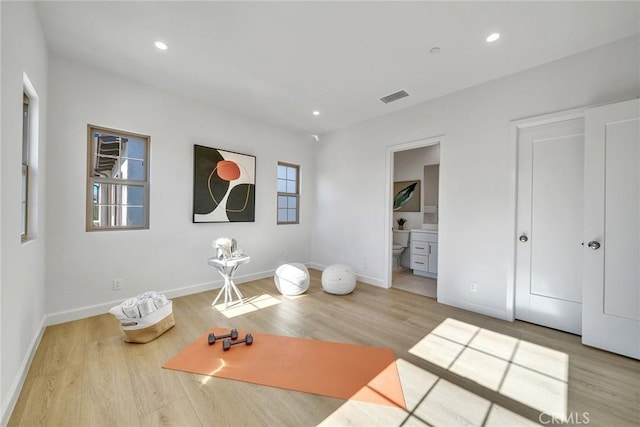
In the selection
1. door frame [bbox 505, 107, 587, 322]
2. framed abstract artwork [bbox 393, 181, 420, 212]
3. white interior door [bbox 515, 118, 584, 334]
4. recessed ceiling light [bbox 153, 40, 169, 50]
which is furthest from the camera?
framed abstract artwork [bbox 393, 181, 420, 212]

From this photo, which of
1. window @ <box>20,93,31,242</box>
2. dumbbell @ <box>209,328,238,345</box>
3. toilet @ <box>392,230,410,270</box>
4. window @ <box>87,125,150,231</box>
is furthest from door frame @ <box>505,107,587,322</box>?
window @ <box>20,93,31,242</box>

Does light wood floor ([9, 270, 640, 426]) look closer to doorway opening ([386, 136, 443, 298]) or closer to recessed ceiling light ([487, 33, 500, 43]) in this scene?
doorway opening ([386, 136, 443, 298])

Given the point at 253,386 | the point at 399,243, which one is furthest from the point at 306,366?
the point at 399,243

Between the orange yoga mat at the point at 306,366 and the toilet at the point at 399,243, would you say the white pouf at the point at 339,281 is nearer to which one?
the orange yoga mat at the point at 306,366

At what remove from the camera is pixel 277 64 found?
2.73m

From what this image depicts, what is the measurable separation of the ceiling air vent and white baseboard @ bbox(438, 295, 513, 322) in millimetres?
2842

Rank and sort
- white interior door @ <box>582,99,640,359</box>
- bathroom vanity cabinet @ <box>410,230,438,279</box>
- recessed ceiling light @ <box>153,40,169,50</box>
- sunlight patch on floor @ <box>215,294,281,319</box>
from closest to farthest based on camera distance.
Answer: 1. white interior door @ <box>582,99,640,359</box>
2. recessed ceiling light @ <box>153,40,169,50</box>
3. sunlight patch on floor @ <box>215,294,281,319</box>
4. bathroom vanity cabinet @ <box>410,230,438,279</box>

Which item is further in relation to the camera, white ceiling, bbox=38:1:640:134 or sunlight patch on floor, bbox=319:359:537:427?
white ceiling, bbox=38:1:640:134

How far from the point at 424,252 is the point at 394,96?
9.44ft

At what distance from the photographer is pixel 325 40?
7.68 feet

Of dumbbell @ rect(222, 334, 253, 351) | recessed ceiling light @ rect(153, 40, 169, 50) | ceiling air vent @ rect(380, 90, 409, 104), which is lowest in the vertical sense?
dumbbell @ rect(222, 334, 253, 351)

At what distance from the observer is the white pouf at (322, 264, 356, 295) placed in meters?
3.69

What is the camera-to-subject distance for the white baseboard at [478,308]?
288 centimetres

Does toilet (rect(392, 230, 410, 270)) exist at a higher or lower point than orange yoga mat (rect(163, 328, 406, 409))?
higher
